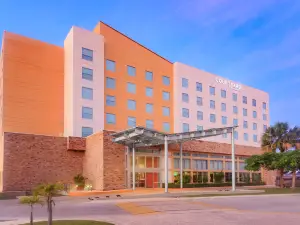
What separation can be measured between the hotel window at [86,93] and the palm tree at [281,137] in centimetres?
2532

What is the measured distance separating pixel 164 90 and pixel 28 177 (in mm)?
22759

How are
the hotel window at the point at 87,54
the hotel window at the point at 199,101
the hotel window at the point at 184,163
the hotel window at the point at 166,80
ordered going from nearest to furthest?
the hotel window at the point at 87,54 → the hotel window at the point at 184,163 → the hotel window at the point at 166,80 → the hotel window at the point at 199,101

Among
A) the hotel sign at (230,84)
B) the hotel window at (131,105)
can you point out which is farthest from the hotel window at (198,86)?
the hotel window at (131,105)

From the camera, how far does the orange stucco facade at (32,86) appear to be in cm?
3866

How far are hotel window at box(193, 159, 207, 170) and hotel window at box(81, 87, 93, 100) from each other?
59.0 feet

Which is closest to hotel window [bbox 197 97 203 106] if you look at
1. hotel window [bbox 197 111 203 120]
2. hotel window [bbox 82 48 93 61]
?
hotel window [bbox 197 111 203 120]

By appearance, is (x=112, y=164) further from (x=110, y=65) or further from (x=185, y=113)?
(x=185, y=113)

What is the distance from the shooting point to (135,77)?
149 feet

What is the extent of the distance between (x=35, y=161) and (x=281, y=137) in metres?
32.3

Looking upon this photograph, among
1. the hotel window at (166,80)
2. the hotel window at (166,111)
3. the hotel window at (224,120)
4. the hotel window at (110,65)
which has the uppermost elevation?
the hotel window at (110,65)

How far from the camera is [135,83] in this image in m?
45.4

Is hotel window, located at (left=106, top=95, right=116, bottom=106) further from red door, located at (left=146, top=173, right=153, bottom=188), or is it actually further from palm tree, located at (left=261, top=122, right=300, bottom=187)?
palm tree, located at (left=261, top=122, right=300, bottom=187)

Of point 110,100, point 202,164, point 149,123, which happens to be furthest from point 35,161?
point 202,164

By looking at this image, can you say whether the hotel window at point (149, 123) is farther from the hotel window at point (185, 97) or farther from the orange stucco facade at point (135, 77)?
the hotel window at point (185, 97)
